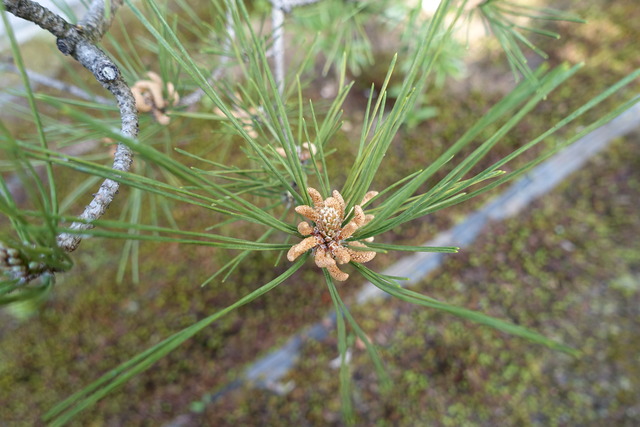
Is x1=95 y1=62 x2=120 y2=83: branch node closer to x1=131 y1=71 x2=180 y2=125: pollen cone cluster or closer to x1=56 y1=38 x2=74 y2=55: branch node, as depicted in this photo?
x1=56 y1=38 x2=74 y2=55: branch node

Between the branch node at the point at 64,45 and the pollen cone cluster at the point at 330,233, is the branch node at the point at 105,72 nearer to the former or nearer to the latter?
the branch node at the point at 64,45

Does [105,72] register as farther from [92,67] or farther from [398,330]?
[398,330]

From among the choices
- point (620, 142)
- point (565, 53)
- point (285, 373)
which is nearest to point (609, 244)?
point (620, 142)

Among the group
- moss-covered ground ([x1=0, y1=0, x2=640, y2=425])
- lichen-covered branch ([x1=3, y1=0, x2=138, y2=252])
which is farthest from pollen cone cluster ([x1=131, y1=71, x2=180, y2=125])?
moss-covered ground ([x1=0, y1=0, x2=640, y2=425])

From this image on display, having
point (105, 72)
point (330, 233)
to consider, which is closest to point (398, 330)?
point (330, 233)

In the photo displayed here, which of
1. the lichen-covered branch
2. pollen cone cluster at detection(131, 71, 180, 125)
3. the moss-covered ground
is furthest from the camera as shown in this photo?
the moss-covered ground

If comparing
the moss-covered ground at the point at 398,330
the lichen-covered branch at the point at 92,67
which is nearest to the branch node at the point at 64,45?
the lichen-covered branch at the point at 92,67
